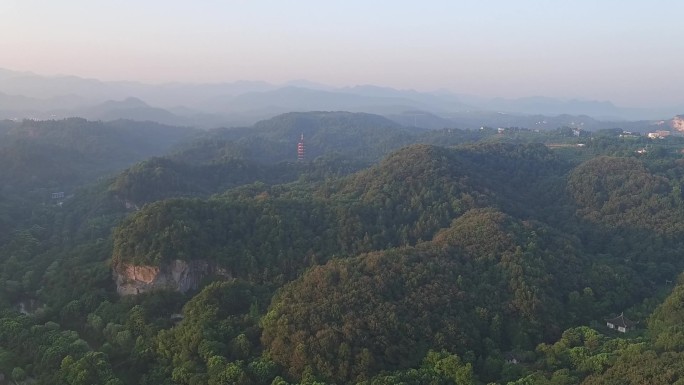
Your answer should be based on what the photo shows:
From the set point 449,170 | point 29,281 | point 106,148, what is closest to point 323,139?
point 106,148

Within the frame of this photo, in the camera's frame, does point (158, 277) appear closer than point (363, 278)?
No

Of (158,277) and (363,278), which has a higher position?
(363,278)

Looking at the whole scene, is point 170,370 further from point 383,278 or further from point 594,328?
point 594,328

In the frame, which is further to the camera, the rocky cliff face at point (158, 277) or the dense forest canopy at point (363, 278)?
the rocky cliff face at point (158, 277)
